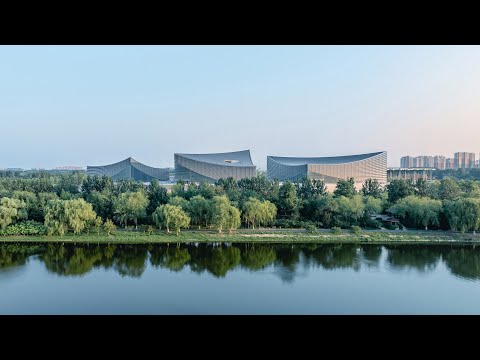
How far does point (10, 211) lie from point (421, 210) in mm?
9542

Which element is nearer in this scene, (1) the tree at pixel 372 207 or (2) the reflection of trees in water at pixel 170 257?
(2) the reflection of trees in water at pixel 170 257

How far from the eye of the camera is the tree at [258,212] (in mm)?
8730

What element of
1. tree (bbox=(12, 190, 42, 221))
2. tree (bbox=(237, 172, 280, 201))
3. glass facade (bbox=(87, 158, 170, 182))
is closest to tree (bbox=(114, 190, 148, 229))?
tree (bbox=(12, 190, 42, 221))

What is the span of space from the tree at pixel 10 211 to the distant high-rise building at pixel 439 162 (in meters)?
25.1

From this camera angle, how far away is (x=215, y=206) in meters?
8.39

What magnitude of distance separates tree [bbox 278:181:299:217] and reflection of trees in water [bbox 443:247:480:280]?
3.62 m

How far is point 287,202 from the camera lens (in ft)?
31.1

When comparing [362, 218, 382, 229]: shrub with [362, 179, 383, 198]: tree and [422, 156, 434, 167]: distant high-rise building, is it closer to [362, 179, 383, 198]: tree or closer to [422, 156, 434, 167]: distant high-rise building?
[362, 179, 383, 198]: tree

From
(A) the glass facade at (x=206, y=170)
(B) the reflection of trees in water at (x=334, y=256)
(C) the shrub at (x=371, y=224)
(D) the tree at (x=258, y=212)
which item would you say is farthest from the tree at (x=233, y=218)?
(A) the glass facade at (x=206, y=170)

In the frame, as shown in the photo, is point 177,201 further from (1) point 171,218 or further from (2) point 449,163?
(2) point 449,163

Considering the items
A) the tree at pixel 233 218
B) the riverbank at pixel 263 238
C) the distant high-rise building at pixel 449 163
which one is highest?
the distant high-rise building at pixel 449 163

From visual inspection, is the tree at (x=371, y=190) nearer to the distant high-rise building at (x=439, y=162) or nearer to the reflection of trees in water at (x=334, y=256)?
the reflection of trees in water at (x=334, y=256)
